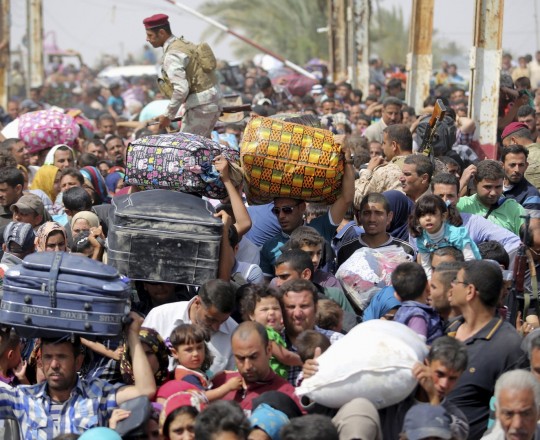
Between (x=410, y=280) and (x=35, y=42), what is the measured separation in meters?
28.9

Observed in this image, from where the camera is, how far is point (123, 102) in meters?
27.4

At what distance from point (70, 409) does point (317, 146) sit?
113 inches

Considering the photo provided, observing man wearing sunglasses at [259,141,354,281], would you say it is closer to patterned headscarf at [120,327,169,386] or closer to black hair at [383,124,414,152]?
black hair at [383,124,414,152]

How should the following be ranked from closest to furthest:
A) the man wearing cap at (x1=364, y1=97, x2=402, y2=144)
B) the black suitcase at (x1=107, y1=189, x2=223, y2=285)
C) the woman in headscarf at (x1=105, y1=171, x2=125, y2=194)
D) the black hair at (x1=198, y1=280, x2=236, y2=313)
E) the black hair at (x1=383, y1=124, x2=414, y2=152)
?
1. the black hair at (x1=198, y1=280, x2=236, y2=313)
2. the black suitcase at (x1=107, y1=189, x2=223, y2=285)
3. the black hair at (x1=383, y1=124, x2=414, y2=152)
4. the woman in headscarf at (x1=105, y1=171, x2=125, y2=194)
5. the man wearing cap at (x1=364, y1=97, x2=402, y2=144)

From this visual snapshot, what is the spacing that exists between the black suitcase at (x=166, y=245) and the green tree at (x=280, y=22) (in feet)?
148

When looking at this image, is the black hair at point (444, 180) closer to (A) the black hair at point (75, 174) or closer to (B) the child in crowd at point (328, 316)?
(B) the child in crowd at point (328, 316)

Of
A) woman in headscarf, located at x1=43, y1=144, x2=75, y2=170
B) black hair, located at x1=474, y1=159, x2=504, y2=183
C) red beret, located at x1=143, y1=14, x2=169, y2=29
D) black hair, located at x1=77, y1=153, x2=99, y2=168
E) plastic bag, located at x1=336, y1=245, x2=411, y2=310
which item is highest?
red beret, located at x1=143, y1=14, x2=169, y2=29

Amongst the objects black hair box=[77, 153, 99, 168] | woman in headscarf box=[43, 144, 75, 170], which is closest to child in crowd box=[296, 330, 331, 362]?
woman in headscarf box=[43, 144, 75, 170]

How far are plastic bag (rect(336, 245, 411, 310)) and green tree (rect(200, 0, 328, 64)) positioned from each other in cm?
4432


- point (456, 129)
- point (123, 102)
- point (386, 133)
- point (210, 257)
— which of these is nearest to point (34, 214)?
point (210, 257)

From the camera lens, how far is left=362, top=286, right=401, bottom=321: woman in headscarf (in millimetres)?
7414

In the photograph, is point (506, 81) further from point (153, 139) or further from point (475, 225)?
point (153, 139)

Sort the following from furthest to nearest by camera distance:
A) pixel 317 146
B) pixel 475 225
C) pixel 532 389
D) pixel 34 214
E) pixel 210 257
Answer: pixel 34 214, pixel 475 225, pixel 317 146, pixel 210 257, pixel 532 389

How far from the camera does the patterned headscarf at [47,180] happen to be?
38.4ft
